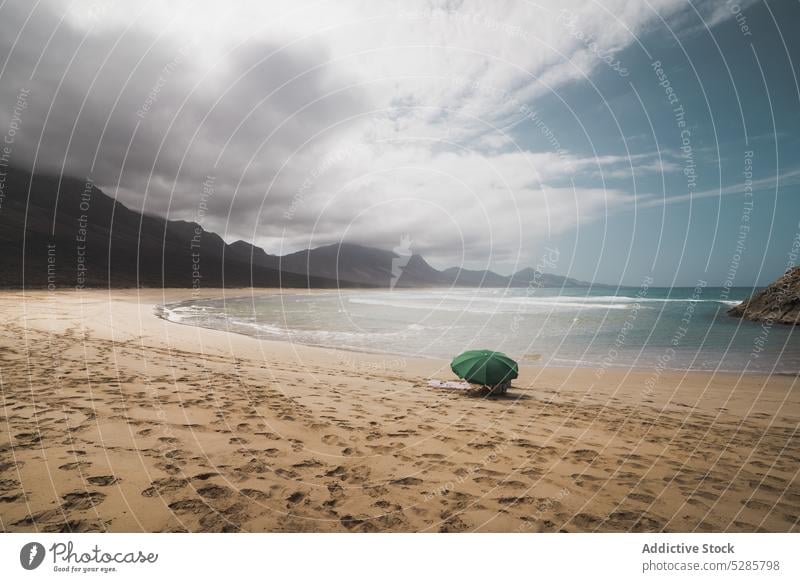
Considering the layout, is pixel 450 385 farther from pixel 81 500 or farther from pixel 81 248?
pixel 81 248

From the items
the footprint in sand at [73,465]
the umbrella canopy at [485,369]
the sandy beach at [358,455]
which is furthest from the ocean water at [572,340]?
the footprint in sand at [73,465]

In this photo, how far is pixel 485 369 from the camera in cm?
880

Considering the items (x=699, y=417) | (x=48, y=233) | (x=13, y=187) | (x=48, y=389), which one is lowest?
(x=699, y=417)

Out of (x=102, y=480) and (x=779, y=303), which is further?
(x=779, y=303)

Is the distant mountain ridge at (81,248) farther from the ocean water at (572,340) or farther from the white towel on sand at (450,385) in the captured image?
the white towel on sand at (450,385)

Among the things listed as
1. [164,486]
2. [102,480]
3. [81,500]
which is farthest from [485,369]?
[81,500]

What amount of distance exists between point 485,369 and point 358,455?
15.5ft

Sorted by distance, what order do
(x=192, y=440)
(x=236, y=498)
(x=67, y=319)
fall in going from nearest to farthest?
(x=236, y=498), (x=192, y=440), (x=67, y=319)

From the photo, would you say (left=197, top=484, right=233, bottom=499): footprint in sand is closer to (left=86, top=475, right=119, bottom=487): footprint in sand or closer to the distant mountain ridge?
(left=86, top=475, right=119, bottom=487): footprint in sand

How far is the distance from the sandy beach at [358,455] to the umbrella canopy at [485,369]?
538mm

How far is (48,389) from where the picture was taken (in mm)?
6480

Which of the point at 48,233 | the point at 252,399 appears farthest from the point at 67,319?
the point at 48,233

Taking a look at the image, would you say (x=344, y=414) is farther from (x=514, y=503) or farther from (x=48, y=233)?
(x=48, y=233)
